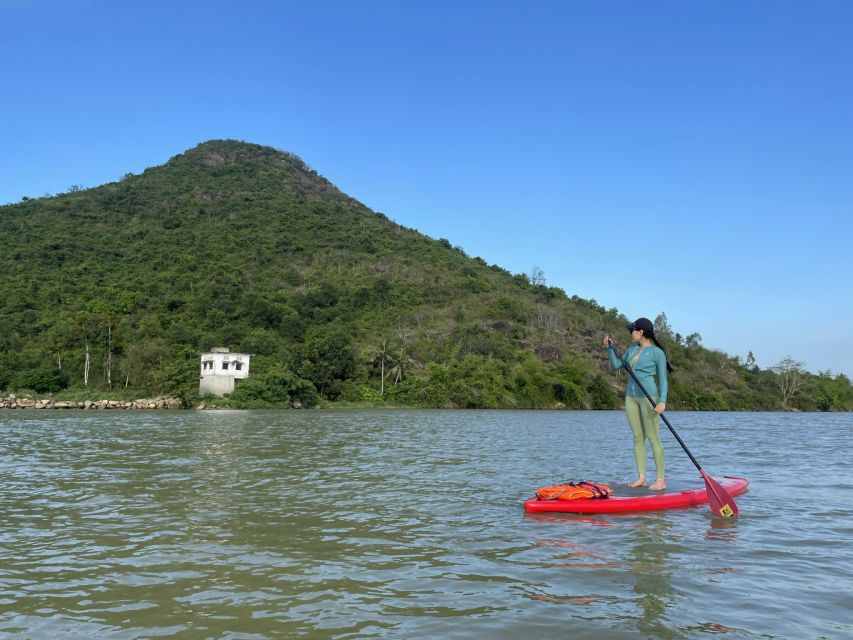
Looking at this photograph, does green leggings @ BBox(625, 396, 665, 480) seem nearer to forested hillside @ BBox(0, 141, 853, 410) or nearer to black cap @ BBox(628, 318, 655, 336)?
black cap @ BBox(628, 318, 655, 336)

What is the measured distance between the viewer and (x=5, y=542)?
7.12 m

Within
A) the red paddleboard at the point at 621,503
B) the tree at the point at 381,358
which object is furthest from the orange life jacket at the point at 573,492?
the tree at the point at 381,358

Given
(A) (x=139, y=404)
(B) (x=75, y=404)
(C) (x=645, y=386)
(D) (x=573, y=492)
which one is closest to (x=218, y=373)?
(A) (x=139, y=404)

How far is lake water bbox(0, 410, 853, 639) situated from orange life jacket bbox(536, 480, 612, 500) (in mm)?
458

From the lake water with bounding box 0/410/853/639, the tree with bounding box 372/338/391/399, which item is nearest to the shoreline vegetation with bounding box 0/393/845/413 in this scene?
the tree with bounding box 372/338/391/399

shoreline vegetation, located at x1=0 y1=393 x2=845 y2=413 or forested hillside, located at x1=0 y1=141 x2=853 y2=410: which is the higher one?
forested hillside, located at x1=0 y1=141 x2=853 y2=410

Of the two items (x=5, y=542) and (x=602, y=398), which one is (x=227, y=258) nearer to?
(x=602, y=398)

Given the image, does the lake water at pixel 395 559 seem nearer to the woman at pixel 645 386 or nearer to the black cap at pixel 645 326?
the woman at pixel 645 386

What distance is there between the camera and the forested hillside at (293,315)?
220 ft

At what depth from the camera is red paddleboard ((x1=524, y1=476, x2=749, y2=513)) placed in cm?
911

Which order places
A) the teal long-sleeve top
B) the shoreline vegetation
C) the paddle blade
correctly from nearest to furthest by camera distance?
the paddle blade → the teal long-sleeve top → the shoreline vegetation

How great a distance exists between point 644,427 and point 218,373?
186 ft

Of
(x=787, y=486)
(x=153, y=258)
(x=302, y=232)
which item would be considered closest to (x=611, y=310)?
(x=302, y=232)

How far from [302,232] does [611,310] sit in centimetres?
6961
